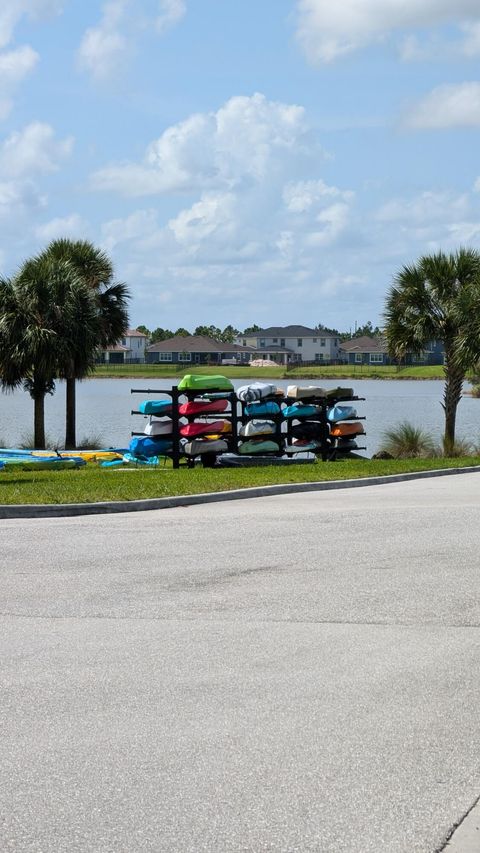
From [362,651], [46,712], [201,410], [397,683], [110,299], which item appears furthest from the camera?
[110,299]

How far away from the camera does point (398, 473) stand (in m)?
23.1

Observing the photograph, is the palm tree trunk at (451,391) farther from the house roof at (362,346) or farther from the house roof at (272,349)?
the house roof at (272,349)

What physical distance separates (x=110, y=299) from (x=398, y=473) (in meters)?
25.0

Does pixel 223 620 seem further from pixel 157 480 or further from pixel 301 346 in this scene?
pixel 301 346

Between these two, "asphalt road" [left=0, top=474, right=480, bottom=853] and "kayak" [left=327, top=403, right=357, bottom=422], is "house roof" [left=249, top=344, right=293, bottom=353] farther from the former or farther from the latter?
"asphalt road" [left=0, top=474, right=480, bottom=853]

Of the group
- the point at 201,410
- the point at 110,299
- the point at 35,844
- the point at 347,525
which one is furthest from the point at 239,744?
the point at 110,299

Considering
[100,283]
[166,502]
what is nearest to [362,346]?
[100,283]

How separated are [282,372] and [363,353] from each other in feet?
102

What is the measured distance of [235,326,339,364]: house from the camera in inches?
6358

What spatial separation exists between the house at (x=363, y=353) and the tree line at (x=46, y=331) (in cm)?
11685

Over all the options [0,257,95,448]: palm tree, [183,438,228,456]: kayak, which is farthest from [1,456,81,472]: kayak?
[0,257,95,448]: palm tree

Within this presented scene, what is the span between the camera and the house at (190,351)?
508 feet

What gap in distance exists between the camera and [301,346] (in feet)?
536

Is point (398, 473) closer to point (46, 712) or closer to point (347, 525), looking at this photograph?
point (347, 525)
